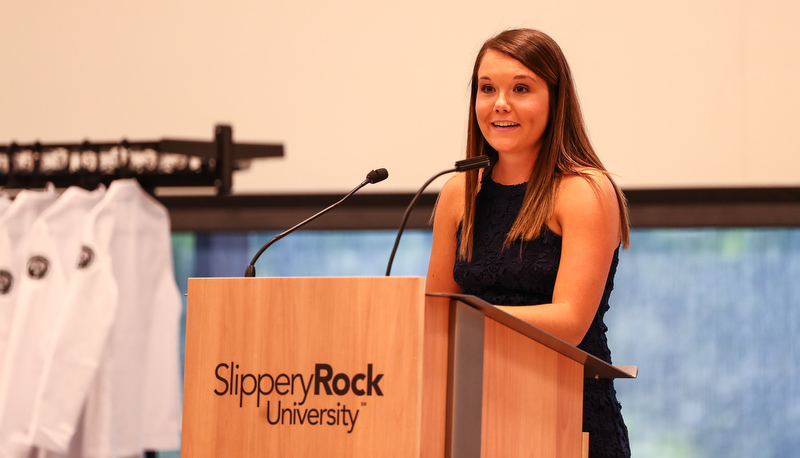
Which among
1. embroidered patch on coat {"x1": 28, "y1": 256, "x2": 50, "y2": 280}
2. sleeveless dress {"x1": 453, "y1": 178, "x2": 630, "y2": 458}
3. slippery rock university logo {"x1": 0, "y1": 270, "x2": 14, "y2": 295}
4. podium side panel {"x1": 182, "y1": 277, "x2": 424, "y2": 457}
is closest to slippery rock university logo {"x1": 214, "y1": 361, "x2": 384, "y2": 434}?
podium side panel {"x1": 182, "y1": 277, "x2": 424, "y2": 457}

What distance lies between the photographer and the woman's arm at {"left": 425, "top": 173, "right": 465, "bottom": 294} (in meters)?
1.84

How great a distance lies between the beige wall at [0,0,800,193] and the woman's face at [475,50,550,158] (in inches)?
67.5

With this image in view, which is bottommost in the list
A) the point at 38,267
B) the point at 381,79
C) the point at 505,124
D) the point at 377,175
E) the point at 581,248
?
the point at 38,267

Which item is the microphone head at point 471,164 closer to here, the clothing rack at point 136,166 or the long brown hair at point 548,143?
the long brown hair at point 548,143

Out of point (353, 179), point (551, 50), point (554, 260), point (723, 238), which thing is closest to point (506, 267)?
point (554, 260)

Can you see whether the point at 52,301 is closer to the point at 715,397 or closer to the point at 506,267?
the point at 506,267

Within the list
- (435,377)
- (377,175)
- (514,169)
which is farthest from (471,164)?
(435,377)

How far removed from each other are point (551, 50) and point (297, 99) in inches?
84.4

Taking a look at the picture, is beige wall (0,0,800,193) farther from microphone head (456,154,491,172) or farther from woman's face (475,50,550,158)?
microphone head (456,154,491,172)

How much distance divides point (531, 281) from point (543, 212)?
0.13m

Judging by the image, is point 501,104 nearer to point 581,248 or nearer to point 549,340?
point 581,248

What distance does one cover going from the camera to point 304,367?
129 centimetres

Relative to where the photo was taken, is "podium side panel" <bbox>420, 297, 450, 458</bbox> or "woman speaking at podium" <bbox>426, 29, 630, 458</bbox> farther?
"woman speaking at podium" <bbox>426, 29, 630, 458</bbox>

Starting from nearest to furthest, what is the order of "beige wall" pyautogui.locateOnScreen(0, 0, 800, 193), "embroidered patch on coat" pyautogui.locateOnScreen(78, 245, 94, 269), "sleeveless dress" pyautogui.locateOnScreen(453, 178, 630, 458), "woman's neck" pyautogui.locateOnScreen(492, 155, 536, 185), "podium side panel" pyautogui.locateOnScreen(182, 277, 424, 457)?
1. "podium side panel" pyautogui.locateOnScreen(182, 277, 424, 457)
2. "sleeveless dress" pyautogui.locateOnScreen(453, 178, 630, 458)
3. "woman's neck" pyautogui.locateOnScreen(492, 155, 536, 185)
4. "embroidered patch on coat" pyautogui.locateOnScreen(78, 245, 94, 269)
5. "beige wall" pyautogui.locateOnScreen(0, 0, 800, 193)
